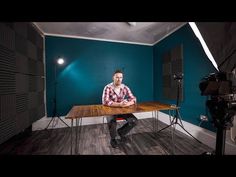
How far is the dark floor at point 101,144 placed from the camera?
6.40ft

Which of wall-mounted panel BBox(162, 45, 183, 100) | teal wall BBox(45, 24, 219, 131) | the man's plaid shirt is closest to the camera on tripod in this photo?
the man's plaid shirt

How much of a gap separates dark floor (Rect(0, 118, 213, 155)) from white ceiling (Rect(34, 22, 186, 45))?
2.49 m

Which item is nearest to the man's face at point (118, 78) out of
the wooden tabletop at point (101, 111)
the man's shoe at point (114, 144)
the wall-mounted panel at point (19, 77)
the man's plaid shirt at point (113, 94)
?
the man's plaid shirt at point (113, 94)

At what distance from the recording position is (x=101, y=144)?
2.22 m

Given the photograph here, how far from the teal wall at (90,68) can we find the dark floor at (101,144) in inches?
37.7

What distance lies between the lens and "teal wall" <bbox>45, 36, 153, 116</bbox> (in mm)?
3305

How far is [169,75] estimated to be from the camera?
134 inches

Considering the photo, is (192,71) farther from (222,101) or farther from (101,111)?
(101,111)

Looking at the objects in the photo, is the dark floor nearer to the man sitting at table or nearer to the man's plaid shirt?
the man sitting at table
